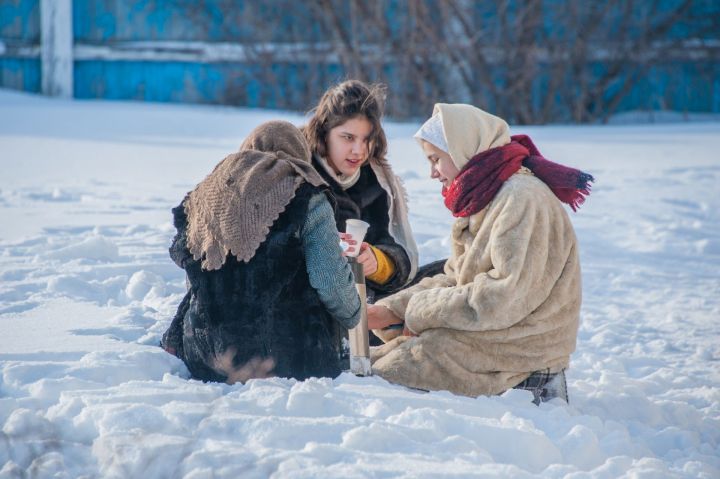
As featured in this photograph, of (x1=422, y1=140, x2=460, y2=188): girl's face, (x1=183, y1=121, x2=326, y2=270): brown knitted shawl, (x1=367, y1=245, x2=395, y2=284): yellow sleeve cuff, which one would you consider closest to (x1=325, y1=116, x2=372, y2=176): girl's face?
(x1=367, y1=245, x2=395, y2=284): yellow sleeve cuff

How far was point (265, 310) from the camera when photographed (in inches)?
137

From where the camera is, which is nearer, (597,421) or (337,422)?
(337,422)

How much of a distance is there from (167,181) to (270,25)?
533 cm

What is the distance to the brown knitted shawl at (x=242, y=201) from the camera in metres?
3.36

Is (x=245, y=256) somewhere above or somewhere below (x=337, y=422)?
above

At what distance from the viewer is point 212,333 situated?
3533mm

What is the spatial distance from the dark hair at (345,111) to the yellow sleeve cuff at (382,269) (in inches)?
19.6

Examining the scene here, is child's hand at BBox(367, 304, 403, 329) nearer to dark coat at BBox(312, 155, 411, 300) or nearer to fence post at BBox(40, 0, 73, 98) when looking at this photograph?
dark coat at BBox(312, 155, 411, 300)

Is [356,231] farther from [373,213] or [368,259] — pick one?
[373,213]

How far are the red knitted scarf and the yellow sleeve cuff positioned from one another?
694 millimetres

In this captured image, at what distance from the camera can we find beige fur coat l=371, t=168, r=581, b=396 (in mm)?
A: 3494

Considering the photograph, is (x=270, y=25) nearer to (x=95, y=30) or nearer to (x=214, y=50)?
(x=214, y=50)

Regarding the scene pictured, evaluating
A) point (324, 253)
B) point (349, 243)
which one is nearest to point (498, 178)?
point (349, 243)

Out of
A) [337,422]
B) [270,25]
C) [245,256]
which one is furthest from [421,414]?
[270,25]
